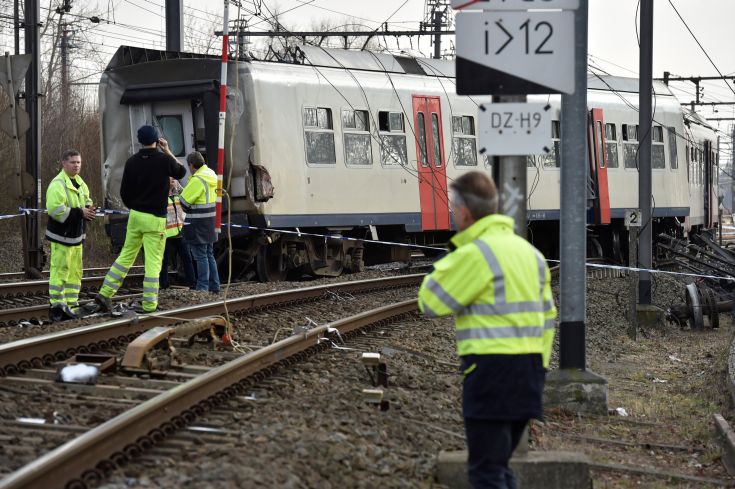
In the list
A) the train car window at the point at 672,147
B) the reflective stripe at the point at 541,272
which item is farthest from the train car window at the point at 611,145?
the reflective stripe at the point at 541,272

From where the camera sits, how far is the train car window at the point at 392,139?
18.1 meters

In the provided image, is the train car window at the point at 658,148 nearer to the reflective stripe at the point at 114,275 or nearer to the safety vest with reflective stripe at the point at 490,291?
the reflective stripe at the point at 114,275

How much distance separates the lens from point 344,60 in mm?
18031

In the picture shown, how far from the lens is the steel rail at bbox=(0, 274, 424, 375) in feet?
26.3

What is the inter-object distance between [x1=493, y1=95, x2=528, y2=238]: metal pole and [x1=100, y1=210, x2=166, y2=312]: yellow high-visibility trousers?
5.57 meters

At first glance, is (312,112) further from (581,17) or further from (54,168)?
(54,168)

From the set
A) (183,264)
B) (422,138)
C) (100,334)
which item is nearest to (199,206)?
(183,264)

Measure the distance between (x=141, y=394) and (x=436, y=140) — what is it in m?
12.3

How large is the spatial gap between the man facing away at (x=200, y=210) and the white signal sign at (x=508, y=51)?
795cm

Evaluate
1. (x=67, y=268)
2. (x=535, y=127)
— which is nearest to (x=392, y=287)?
(x=67, y=268)

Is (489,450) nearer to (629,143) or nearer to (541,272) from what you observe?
(541,272)

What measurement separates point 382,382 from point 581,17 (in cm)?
318

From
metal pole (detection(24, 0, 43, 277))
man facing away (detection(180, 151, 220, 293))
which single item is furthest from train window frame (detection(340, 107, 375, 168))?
metal pole (detection(24, 0, 43, 277))

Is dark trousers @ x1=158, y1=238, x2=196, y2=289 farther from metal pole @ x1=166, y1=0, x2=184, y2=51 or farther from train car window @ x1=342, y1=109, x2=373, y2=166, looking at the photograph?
metal pole @ x1=166, y1=0, x2=184, y2=51
